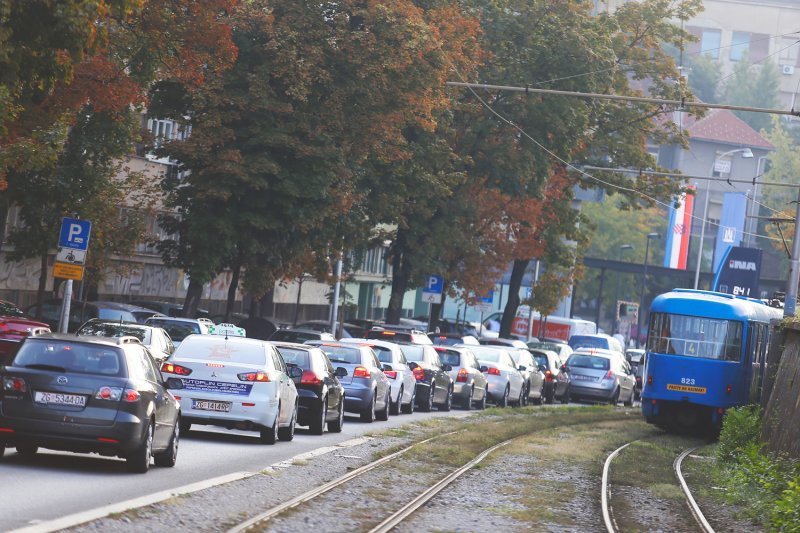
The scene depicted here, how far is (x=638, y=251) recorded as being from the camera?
143 metres

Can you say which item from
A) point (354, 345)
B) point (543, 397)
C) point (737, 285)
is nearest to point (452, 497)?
point (354, 345)

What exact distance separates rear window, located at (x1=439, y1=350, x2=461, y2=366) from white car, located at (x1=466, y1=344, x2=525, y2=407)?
2.84m

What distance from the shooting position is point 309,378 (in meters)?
24.8

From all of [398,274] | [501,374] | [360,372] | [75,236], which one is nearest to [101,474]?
[75,236]

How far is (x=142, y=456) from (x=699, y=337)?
19.7 meters

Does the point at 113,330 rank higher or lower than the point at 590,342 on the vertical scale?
lower

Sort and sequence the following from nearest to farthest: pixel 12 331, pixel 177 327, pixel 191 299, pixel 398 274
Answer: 1. pixel 12 331
2. pixel 177 327
3. pixel 191 299
4. pixel 398 274

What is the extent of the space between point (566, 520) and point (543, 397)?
35.3 m

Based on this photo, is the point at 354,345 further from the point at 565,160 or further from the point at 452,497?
the point at 565,160

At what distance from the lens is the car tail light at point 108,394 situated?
15.7m

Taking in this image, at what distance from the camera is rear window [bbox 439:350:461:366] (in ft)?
130

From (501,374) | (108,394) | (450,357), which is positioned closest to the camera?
(108,394)

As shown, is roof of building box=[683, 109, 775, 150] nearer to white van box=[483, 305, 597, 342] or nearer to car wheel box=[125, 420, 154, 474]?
white van box=[483, 305, 597, 342]

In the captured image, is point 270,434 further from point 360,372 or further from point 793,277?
point 793,277
